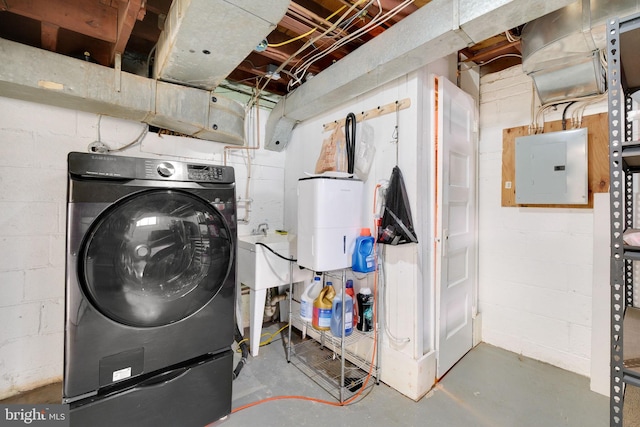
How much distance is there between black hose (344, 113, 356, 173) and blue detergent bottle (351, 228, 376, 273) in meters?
0.52

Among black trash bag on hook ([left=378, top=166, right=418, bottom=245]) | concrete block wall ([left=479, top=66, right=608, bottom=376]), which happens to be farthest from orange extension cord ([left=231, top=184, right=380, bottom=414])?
concrete block wall ([left=479, top=66, right=608, bottom=376])

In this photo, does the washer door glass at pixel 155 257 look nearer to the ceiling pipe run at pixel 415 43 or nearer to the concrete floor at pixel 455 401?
the concrete floor at pixel 455 401

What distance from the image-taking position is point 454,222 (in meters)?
2.21

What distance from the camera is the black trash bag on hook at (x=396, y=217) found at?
1808 millimetres

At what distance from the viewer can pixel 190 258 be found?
1.49 metres

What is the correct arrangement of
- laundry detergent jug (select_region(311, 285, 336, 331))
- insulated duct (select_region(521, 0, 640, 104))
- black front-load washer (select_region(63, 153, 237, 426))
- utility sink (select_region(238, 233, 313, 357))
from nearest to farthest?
black front-load washer (select_region(63, 153, 237, 426))
insulated duct (select_region(521, 0, 640, 104))
laundry detergent jug (select_region(311, 285, 336, 331))
utility sink (select_region(238, 233, 313, 357))

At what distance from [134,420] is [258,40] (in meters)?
1.92

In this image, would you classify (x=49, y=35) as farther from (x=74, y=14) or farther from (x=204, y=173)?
(x=204, y=173)

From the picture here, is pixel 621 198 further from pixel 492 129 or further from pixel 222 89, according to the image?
pixel 222 89

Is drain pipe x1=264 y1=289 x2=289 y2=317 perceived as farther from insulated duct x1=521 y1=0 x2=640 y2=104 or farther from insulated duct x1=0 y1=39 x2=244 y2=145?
insulated duct x1=521 y1=0 x2=640 y2=104

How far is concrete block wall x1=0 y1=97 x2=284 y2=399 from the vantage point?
5.83 feet

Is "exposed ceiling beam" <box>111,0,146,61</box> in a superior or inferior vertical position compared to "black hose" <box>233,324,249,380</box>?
superior

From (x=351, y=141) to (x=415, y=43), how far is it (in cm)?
74

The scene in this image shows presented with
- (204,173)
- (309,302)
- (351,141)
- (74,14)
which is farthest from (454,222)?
(74,14)
